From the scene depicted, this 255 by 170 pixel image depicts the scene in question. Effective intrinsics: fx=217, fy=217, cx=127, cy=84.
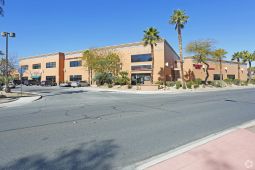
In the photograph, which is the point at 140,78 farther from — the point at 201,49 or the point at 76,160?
the point at 76,160

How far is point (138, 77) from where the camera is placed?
4797 cm

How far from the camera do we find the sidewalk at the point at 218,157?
451 centimetres

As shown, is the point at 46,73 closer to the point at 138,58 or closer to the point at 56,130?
the point at 138,58

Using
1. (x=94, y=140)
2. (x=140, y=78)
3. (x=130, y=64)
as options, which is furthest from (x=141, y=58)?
(x=94, y=140)

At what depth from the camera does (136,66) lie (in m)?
48.1

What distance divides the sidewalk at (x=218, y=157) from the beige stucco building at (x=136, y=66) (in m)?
39.0

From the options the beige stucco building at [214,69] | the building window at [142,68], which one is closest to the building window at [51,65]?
the building window at [142,68]

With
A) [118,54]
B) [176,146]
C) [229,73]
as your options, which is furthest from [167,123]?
[229,73]

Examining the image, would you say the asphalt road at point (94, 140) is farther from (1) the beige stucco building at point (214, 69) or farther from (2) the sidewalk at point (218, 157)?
(1) the beige stucco building at point (214, 69)

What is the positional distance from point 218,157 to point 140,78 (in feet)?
140

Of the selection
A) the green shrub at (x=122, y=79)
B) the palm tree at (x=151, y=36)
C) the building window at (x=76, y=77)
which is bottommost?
the green shrub at (x=122, y=79)

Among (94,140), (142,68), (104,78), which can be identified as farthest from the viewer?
(142,68)

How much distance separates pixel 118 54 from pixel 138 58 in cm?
528

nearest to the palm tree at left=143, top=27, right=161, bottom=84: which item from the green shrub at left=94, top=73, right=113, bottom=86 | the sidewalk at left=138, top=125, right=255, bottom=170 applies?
the green shrub at left=94, top=73, right=113, bottom=86
